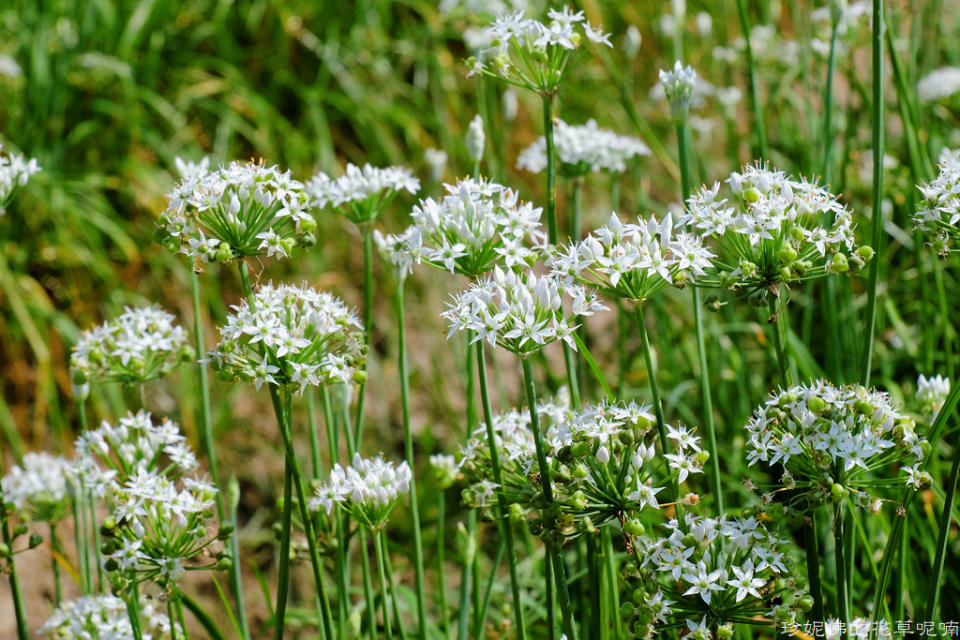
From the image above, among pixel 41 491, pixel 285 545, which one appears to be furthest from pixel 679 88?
pixel 41 491

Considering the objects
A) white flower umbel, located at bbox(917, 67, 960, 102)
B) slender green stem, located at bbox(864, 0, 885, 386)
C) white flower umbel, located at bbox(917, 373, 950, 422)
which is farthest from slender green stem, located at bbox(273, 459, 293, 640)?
white flower umbel, located at bbox(917, 67, 960, 102)

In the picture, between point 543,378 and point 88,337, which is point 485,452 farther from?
point 543,378

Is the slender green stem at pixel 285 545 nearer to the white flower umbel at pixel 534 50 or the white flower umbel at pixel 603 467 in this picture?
the white flower umbel at pixel 603 467

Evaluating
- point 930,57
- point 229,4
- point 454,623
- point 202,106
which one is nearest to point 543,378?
point 454,623

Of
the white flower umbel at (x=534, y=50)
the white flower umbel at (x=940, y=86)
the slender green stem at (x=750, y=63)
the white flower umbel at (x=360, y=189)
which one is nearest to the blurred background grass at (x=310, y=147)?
the white flower umbel at (x=940, y=86)

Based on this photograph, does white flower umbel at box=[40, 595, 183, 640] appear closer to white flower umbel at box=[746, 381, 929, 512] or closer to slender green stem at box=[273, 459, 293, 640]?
slender green stem at box=[273, 459, 293, 640]

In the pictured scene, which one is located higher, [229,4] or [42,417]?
[229,4]

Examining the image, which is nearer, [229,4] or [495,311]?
[495,311]
